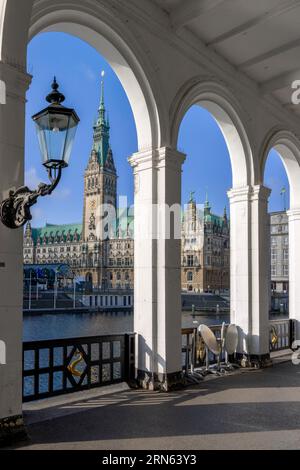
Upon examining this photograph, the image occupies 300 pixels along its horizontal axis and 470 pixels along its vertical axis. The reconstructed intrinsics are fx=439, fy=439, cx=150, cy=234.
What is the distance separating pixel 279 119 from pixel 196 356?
18.0 ft

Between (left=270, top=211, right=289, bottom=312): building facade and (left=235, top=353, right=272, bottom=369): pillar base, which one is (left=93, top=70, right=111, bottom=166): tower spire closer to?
(left=270, top=211, right=289, bottom=312): building facade

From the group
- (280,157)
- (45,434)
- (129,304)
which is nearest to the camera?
(45,434)

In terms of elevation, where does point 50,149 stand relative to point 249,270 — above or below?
above

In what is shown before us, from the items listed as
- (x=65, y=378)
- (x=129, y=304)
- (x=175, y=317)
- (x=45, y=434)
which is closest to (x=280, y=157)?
(x=175, y=317)

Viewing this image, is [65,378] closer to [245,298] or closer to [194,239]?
[245,298]

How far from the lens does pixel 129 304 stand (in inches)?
3125

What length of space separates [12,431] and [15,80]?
3.30m

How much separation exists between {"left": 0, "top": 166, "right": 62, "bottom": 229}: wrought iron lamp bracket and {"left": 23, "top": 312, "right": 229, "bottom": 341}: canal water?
3656 cm

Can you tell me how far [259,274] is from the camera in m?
8.69

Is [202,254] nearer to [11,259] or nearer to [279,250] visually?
[279,250]

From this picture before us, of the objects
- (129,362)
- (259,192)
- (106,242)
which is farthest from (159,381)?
(106,242)

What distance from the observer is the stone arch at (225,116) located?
22.6 feet

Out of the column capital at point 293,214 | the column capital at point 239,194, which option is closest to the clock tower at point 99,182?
the column capital at point 293,214

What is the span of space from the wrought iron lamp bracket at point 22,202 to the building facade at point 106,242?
84.7 metres
